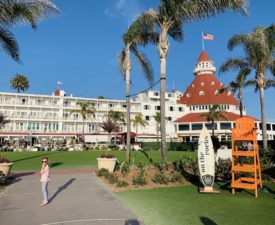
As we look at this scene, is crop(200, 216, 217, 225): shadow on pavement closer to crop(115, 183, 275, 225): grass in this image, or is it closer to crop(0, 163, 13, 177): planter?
crop(115, 183, 275, 225): grass

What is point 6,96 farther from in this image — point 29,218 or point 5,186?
point 29,218

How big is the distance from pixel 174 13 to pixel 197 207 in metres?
10.6

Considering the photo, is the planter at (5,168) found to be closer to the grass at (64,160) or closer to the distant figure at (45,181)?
the distant figure at (45,181)

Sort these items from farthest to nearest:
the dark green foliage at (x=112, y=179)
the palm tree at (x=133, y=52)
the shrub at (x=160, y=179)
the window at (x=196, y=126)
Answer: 1. the window at (x=196, y=126)
2. the palm tree at (x=133, y=52)
3. the dark green foliage at (x=112, y=179)
4. the shrub at (x=160, y=179)

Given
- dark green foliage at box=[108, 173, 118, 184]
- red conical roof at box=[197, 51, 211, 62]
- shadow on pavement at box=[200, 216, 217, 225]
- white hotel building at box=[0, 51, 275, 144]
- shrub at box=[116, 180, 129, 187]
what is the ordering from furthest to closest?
red conical roof at box=[197, 51, 211, 62]
white hotel building at box=[0, 51, 275, 144]
dark green foliage at box=[108, 173, 118, 184]
shrub at box=[116, 180, 129, 187]
shadow on pavement at box=[200, 216, 217, 225]

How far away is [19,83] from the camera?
8175 centimetres

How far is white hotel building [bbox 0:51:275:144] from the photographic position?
67.8m

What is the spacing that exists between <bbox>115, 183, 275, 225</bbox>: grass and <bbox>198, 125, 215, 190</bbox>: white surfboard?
1.76 ft

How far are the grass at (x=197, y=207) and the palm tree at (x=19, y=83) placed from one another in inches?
3174

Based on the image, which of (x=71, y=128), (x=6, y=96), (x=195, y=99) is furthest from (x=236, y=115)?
(x=6, y=96)

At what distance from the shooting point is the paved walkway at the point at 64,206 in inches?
259

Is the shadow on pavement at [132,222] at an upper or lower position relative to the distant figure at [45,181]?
lower

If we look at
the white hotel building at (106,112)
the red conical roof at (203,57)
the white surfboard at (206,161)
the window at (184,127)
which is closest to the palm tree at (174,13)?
the white surfboard at (206,161)

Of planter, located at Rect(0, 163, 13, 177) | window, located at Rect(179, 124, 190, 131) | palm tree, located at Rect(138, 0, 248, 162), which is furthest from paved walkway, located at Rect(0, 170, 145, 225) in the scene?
window, located at Rect(179, 124, 190, 131)
